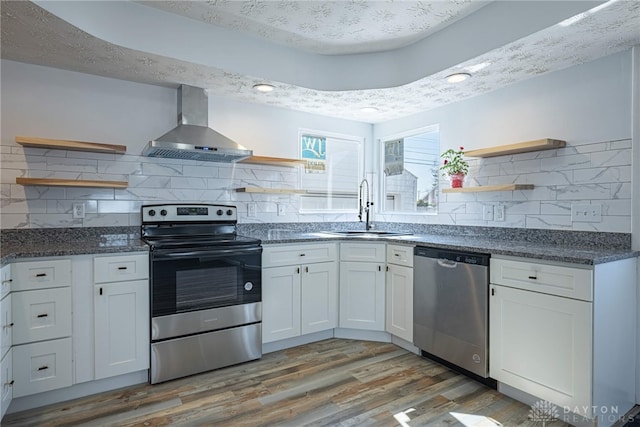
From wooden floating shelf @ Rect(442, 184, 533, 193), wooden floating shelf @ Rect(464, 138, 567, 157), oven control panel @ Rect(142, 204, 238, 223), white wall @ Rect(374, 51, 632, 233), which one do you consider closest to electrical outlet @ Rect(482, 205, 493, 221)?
white wall @ Rect(374, 51, 632, 233)

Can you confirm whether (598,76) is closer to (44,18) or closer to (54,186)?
(44,18)

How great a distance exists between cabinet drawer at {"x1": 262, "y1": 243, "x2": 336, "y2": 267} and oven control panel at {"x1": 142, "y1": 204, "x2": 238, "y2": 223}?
0.63m

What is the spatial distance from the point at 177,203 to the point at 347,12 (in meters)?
1.99

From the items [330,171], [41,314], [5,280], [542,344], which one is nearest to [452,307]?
[542,344]

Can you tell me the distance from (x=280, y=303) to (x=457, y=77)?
221 centimetres

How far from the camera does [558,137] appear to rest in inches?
101

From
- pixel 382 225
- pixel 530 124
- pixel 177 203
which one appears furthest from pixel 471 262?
pixel 177 203

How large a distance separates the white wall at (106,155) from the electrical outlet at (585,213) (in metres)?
2.45

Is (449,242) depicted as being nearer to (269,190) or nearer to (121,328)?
(269,190)

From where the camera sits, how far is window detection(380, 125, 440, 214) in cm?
365

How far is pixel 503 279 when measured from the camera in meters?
2.18

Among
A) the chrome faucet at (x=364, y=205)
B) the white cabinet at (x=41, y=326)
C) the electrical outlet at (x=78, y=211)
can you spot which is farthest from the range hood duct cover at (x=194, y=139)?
the chrome faucet at (x=364, y=205)

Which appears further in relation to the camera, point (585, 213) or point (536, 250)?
point (585, 213)

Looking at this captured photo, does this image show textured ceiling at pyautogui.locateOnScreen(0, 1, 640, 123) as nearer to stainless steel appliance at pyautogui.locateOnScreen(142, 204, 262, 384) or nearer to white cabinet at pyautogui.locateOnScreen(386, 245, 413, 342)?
stainless steel appliance at pyautogui.locateOnScreen(142, 204, 262, 384)
